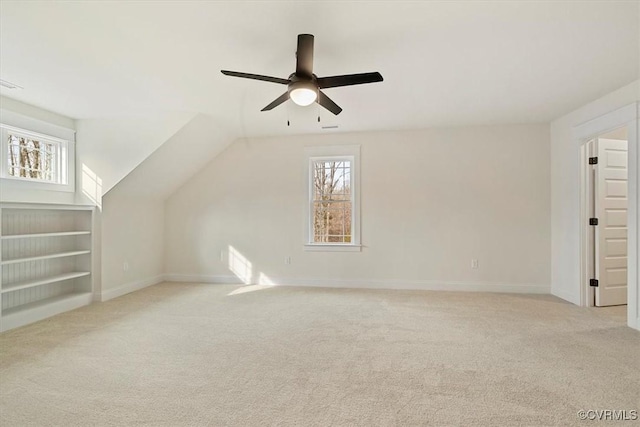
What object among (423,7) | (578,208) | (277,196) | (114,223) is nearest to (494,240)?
(578,208)

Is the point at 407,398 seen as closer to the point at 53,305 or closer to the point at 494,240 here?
the point at 494,240

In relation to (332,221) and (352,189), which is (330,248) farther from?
(352,189)

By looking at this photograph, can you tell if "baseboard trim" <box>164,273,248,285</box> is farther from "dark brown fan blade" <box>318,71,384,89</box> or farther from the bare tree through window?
"dark brown fan blade" <box>318,71,384,89</box>

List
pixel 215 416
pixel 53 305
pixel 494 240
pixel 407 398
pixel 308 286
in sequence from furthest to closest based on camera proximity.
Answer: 1. pixel 308 286
2. pixel 494 240
3. pixel 53 305
4. pixel 407 398
5. pixel 215 416

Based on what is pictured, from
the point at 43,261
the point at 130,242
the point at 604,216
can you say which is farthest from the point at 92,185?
the point at 604,216

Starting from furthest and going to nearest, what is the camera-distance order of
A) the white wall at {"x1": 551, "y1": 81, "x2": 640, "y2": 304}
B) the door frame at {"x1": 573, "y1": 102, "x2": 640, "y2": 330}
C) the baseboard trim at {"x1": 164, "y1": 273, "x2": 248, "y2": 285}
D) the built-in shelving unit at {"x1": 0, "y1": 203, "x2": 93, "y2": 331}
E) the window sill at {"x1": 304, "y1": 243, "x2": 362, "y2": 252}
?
the baseboard trim at {"x1": 164, "y1": 273, "x2": 248, "y2": 285}
the window sill at {"x1": 304, "y1": 243, "x2": 362, "y2": 252}
the white wall at {"x1": 551, "y1": 81, "x2": 640, "y2": 304}
the built-in shelving unit at {"x1": 0, "y1": 203, "x2": 93, "y2": 331}
the door frame at {"x1": 573, "y1": 102, "x2": 640, "y2": 330}

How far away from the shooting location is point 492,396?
89.3 inches

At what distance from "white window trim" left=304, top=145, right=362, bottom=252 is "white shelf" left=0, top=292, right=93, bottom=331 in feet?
10.4

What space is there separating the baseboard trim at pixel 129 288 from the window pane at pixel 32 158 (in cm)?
166

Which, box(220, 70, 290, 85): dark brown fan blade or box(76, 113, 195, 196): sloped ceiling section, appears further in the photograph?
box(76, 113, 195, 196): sloped ceiling section

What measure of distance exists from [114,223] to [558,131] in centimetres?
639

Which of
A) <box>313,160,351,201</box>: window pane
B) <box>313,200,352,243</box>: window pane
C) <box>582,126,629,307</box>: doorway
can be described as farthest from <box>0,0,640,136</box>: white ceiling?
<box>313,200,352,243</box>: window pane

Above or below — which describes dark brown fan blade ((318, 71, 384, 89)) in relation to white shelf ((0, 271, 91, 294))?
above

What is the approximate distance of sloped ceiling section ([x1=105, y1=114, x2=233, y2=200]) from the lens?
4809mm
